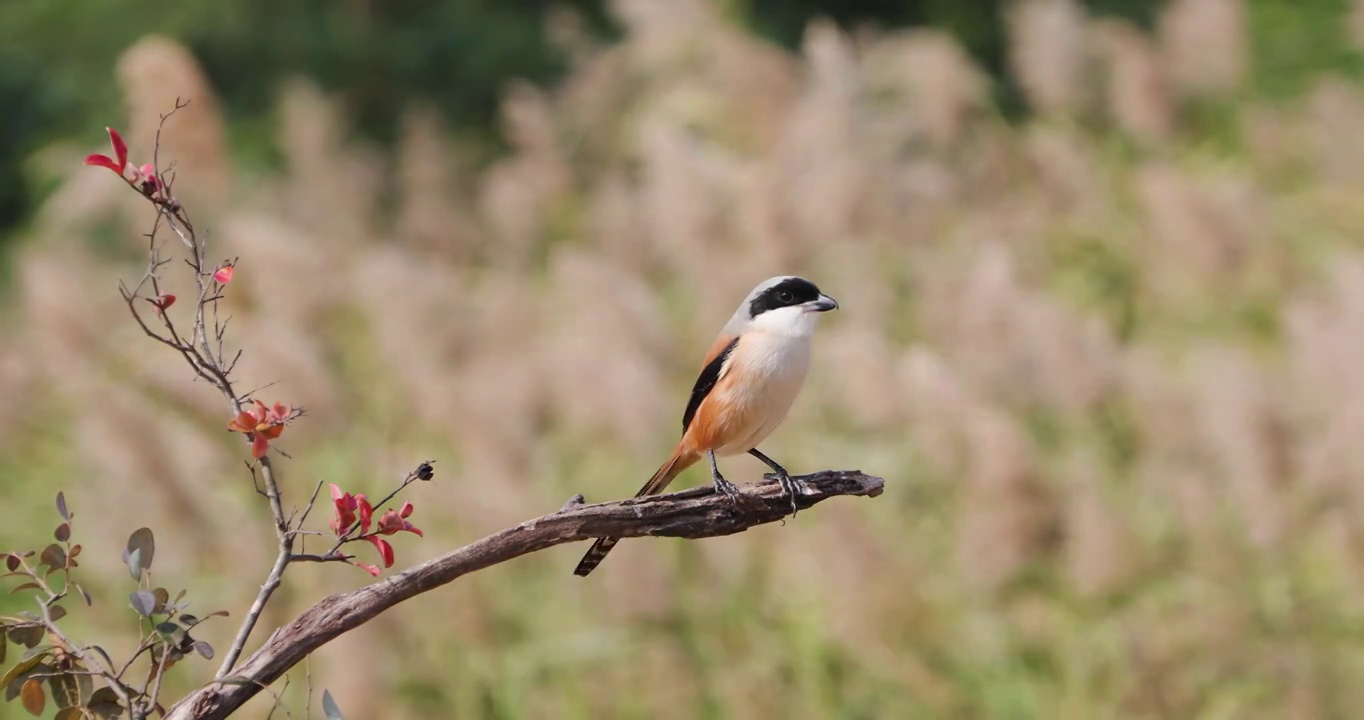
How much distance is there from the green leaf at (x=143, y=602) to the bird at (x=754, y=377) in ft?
3.21

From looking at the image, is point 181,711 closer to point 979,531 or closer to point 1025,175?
point 979,531

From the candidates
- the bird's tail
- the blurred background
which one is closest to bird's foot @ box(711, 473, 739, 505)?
the bird's tail

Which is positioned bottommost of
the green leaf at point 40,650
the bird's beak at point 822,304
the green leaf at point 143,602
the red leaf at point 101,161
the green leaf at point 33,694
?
the green leaf at point 33,694

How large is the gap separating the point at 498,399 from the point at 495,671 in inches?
36.7

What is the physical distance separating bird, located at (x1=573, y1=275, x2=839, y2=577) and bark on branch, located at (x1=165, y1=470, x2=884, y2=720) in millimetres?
627

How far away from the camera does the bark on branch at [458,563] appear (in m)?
1.13

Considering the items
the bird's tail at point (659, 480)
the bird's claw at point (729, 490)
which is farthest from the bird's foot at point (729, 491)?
the bird's tail at point (659, 480)

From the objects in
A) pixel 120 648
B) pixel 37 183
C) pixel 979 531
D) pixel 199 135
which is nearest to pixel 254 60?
pixel 37 183

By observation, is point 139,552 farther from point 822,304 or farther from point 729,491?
point 822,304

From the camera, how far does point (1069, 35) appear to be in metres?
6.84

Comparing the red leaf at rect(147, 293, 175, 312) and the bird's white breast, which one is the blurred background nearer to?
the bird's white breast

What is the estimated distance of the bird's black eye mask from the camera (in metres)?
2.32

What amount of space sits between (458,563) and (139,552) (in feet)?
0.88

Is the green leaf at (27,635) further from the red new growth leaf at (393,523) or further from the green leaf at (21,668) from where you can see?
the red new growth leaf at (393,523)
